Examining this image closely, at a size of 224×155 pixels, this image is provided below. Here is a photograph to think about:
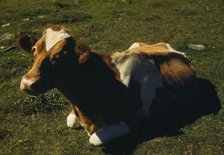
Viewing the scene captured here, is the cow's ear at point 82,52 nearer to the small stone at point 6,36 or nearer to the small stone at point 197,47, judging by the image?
the small stone at point 197,47

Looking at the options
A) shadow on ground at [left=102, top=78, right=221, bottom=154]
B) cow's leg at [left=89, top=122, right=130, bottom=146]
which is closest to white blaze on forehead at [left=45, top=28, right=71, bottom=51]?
cow's leg at [left=89, top=122, right=130, bottom=146]

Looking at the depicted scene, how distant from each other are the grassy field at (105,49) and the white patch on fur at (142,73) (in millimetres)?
986

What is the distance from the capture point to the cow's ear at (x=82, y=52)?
11.8 m

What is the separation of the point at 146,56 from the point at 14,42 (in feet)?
35.0

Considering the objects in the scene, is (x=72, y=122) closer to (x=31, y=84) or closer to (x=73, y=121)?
(x=73, y=121)

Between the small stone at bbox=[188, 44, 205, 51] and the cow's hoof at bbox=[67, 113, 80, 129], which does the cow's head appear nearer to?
the cow's hoof at bbox=[67, 113, 80, 129]

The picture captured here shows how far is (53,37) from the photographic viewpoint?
38.5 ft

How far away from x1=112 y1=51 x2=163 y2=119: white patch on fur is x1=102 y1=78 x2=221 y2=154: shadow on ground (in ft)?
1.51

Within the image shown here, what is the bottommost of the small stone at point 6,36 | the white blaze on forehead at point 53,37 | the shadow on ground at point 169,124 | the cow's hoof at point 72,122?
the small stone at point 6,36

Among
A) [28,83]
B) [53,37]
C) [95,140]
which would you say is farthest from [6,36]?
[28,83]

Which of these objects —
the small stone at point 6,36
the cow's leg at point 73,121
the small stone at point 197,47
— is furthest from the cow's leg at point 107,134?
the small stone at point 6,36

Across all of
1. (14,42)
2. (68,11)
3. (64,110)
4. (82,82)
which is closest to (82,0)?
(68,11)

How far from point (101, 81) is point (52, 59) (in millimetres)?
1703

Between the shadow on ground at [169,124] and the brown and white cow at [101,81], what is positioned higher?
the brown and white cow at [101,81]
